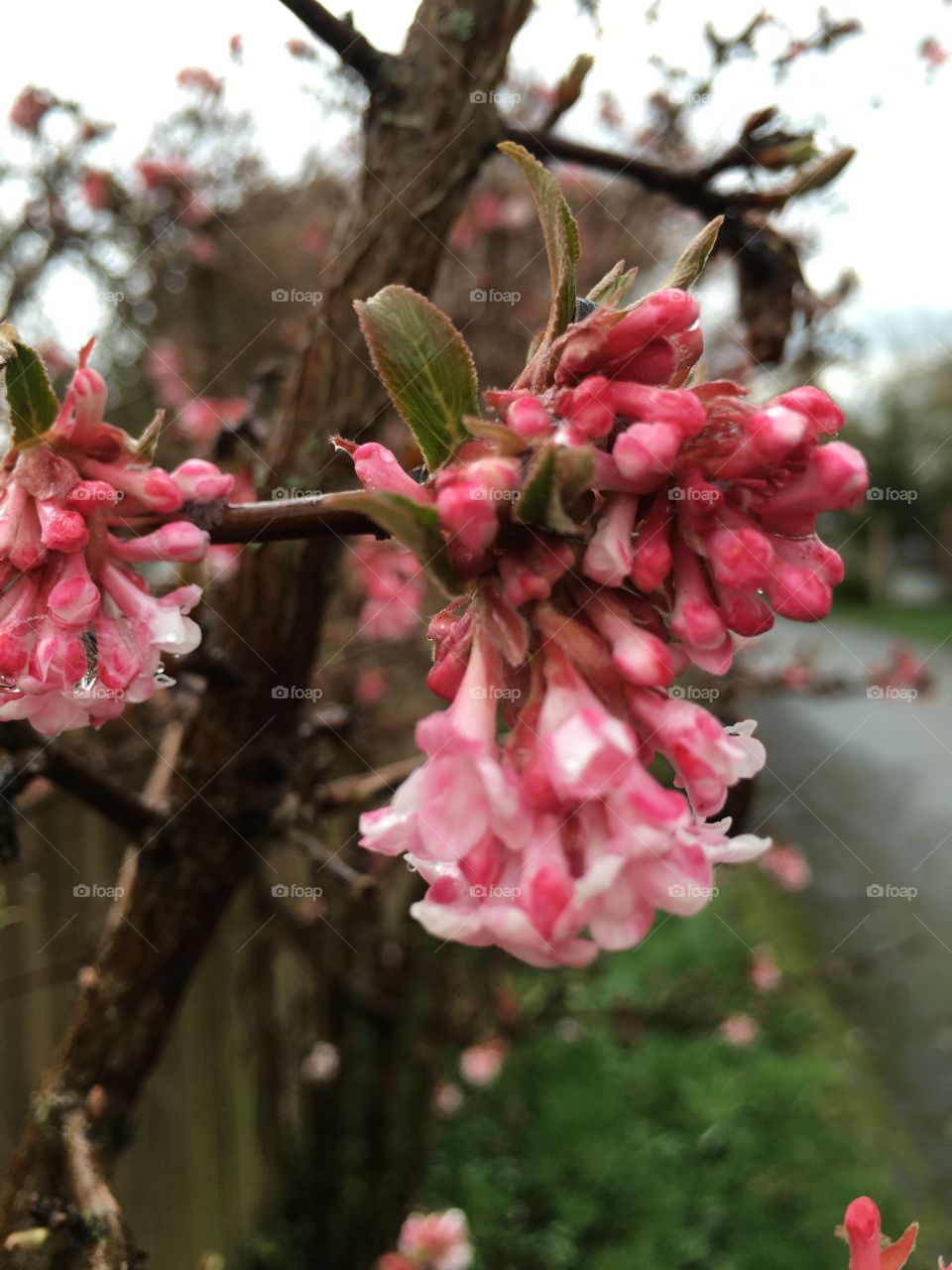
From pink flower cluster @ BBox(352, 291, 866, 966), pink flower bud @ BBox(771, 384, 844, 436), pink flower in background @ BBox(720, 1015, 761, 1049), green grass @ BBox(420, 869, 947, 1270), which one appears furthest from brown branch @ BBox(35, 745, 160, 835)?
pink flower in background @ BBox(720, 1015, 761, 1049)

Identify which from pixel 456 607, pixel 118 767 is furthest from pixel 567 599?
→ pixel 118 767

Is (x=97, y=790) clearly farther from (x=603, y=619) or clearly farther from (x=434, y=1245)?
(x=434, y=1245)

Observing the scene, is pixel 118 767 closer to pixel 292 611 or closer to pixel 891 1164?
pixel 292 611

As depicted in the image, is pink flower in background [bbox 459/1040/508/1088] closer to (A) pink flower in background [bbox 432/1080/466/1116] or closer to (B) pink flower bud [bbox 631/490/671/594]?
(A) pink flower in background [bbox 432/1080/466/1116]

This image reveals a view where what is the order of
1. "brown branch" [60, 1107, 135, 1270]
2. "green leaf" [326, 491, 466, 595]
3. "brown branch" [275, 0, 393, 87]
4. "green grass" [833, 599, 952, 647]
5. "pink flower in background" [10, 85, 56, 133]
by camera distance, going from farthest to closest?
"green grass" [833, 599, 952, 647], "pink flower in background" [10, 85, 56, 133], "brown branch" [275, 0, 393, 87], "brown branch" [60, 1107, 135, 1270], "green leaf" [326, 491, 466, 595]

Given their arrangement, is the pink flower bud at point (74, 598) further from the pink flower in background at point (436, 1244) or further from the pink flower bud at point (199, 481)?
the pink flower in background at point (436, 1244)

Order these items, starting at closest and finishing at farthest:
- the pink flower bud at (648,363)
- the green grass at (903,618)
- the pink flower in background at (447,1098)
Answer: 1. the pink flower bud at (648,363)
2. the pink flower in background at (447,1098)
3. the green grass at (903,618)

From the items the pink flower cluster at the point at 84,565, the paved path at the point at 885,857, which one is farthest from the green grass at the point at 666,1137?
the pink flower cluster at the point at 84,565
